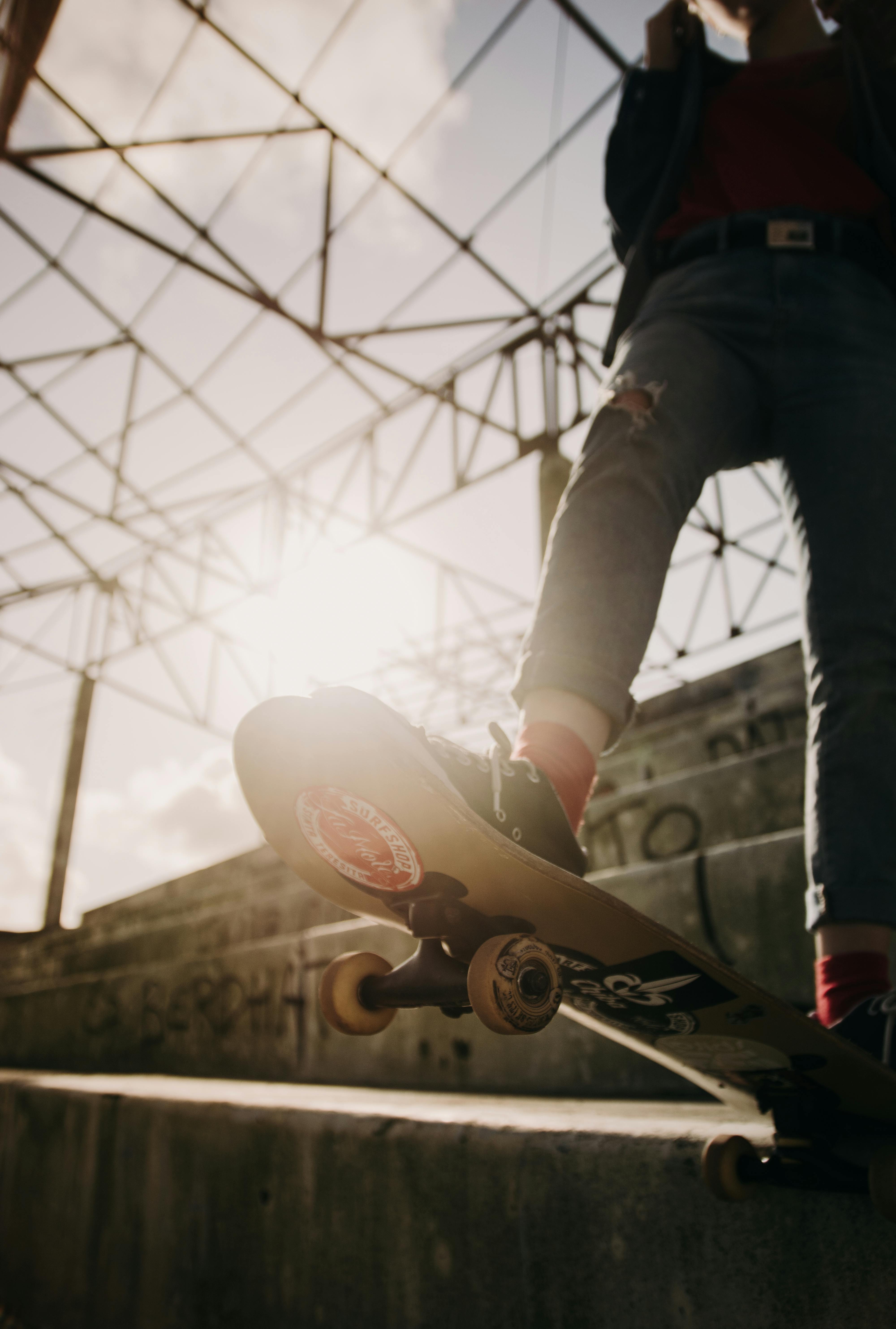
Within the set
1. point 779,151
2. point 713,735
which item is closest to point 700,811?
point 713,735

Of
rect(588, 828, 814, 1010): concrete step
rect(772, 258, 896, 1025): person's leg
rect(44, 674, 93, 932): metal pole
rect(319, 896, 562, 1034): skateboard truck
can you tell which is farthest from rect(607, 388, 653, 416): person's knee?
rect(44, 674, 93, 932): metal pole

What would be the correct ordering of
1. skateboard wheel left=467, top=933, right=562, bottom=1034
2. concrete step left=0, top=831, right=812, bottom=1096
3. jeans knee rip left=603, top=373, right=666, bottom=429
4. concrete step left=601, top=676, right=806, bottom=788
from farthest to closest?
concrete step left=601, top=676, right=806, bottom=788 → concrete step left=0, top=831, right=812, bottom=1096 → jeans knee rip left=603, top=373, right=666, bottom=429 → skateboard wheel left=467, top=933, right=562, bottom=1034

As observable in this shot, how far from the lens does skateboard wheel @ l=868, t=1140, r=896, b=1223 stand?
762mm

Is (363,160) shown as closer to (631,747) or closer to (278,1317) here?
(631,747)

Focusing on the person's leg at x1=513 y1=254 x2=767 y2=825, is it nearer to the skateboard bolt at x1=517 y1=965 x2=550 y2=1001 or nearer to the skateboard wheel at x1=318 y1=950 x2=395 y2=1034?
the skateboard bolt at x1=517 y1=965 x2=550 y2=1001

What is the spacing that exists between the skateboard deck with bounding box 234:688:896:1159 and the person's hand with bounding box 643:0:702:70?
Answer: 1.35 metres

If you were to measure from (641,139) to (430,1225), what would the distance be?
6.07ft

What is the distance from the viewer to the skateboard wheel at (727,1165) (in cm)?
86

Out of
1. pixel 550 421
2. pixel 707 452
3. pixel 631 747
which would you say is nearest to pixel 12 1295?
pixel 707 452

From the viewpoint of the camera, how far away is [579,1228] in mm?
1026

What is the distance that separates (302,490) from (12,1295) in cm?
759

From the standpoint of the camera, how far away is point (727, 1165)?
864 millimetres

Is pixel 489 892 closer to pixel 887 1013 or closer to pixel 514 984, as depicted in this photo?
pixel 514 984

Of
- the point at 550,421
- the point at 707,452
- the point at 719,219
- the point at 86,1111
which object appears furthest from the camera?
the point at 550,421
